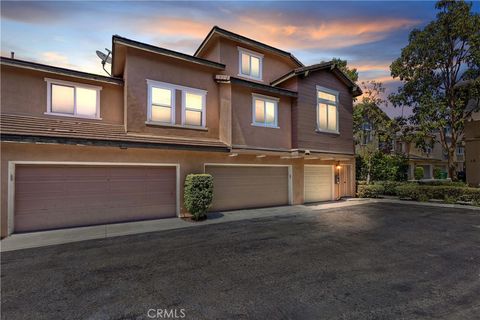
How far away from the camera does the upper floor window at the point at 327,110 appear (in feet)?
46.9

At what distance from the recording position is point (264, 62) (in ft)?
47.8

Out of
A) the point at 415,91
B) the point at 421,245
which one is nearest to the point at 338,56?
the point at 415,91

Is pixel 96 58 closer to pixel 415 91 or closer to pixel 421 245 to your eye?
pixel 421 245

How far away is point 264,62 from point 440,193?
1445cm

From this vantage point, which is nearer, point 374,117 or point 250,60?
point 250,60

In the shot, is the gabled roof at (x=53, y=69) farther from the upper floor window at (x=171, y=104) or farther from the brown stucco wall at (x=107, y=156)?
the brown stucco wall at (x=107, y=156)

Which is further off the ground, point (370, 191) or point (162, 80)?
point (162, 80)

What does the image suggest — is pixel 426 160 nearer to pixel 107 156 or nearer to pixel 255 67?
pixel 255 67

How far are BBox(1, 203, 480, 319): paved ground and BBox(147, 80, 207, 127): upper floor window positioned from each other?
5.29 meters

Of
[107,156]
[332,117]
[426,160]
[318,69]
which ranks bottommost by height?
[107,156]

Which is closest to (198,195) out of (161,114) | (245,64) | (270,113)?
(161,114)

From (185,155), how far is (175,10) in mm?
Answer: 7460

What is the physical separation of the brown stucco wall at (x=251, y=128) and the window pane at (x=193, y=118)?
1.73m

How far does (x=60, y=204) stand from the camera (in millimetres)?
8648
